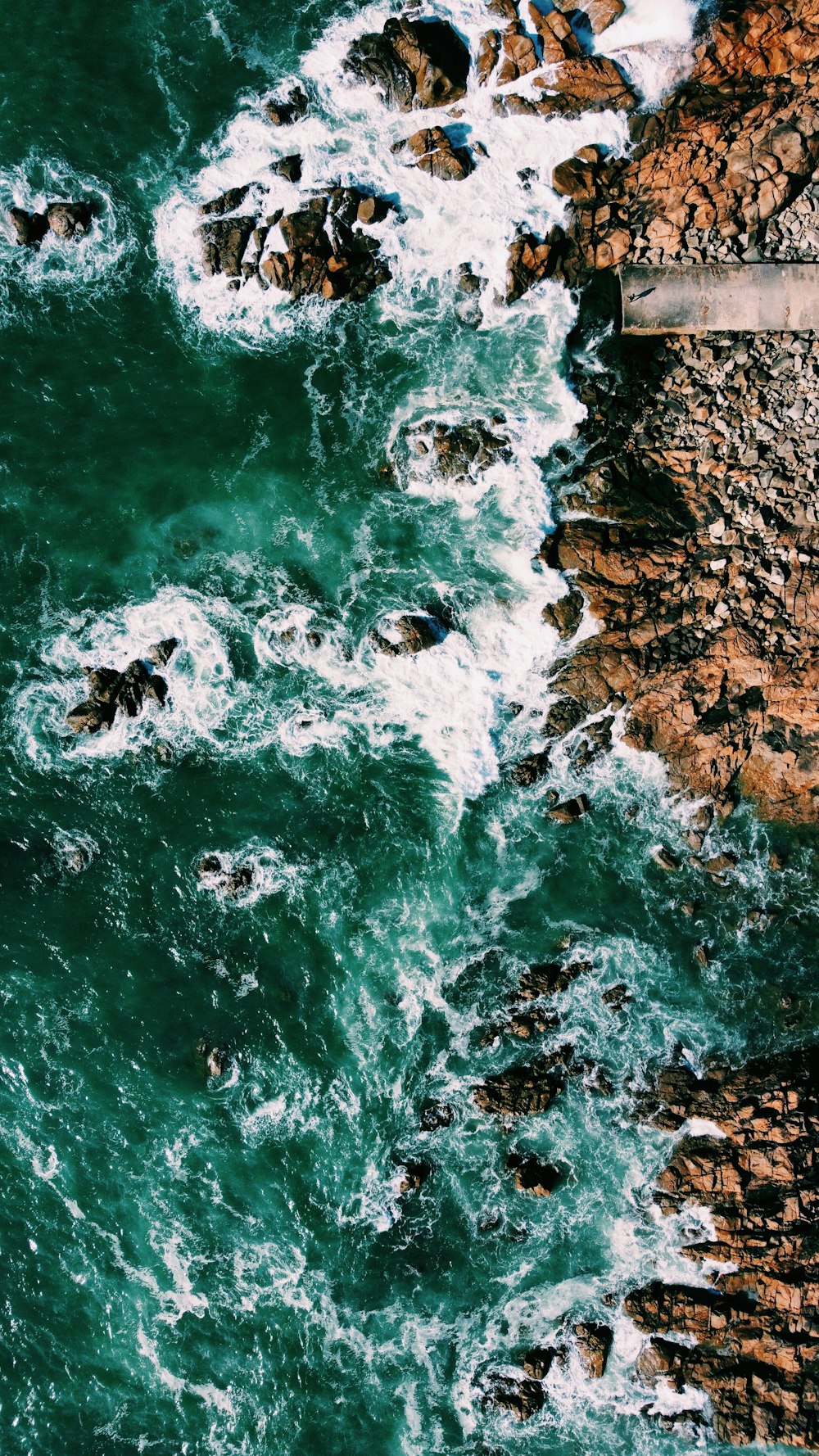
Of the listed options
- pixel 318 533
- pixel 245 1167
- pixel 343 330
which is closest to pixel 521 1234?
pixel 245 1167

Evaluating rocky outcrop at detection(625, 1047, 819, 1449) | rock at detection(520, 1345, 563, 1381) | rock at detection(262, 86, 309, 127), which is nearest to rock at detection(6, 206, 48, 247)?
rock at detection(262, 86, 309, 127)

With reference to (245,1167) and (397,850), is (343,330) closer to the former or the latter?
(397,850)

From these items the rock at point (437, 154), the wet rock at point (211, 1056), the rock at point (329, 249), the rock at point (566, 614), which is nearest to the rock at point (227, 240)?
the rock at point (329, 249)

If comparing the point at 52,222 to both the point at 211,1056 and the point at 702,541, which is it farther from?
the point at 211,1056

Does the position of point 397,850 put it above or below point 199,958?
above

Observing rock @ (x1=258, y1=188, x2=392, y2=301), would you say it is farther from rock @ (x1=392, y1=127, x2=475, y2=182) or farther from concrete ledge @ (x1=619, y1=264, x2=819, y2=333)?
concrete ledge @ (x1=619, y1=264, x2=819, y2=333)
